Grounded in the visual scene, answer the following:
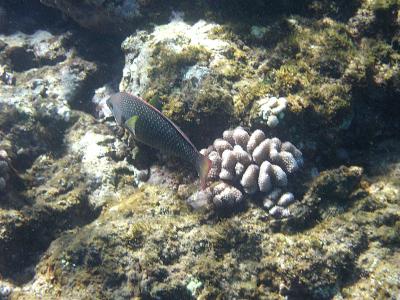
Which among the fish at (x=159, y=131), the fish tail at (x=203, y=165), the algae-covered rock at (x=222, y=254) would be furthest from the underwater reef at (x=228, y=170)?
the fish tail at (x=203, y=165)

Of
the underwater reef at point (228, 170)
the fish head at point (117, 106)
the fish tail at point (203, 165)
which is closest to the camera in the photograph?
the fish tail at point (203, 165)

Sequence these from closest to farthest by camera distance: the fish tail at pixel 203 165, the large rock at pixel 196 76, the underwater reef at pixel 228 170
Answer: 1. the fish tail at pixel 203 165
2. the underwater reef at pixel 228 170
3. the large rock at pixel 196 76

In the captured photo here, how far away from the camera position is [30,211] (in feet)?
15.0

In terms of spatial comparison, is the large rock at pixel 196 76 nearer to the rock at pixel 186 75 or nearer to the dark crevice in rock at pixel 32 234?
the rock at pixel 186 75

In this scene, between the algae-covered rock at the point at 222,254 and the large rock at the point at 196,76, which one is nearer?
the algae-covered rock at the point at 222,254

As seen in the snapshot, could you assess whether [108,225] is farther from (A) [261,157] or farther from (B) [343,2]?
(B) [343,2]

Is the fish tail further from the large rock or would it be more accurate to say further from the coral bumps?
the large rock

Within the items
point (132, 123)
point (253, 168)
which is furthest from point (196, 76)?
point (253, 168)

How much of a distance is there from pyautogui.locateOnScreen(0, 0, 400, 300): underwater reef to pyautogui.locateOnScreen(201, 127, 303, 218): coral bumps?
0.02 metres

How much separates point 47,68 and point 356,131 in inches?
229

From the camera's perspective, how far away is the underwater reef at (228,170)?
3615mm

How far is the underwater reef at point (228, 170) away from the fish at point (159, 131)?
12.8 inches

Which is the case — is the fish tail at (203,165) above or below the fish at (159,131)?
below

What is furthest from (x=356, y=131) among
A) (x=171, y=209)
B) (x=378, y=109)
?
(x=171, y=209)
